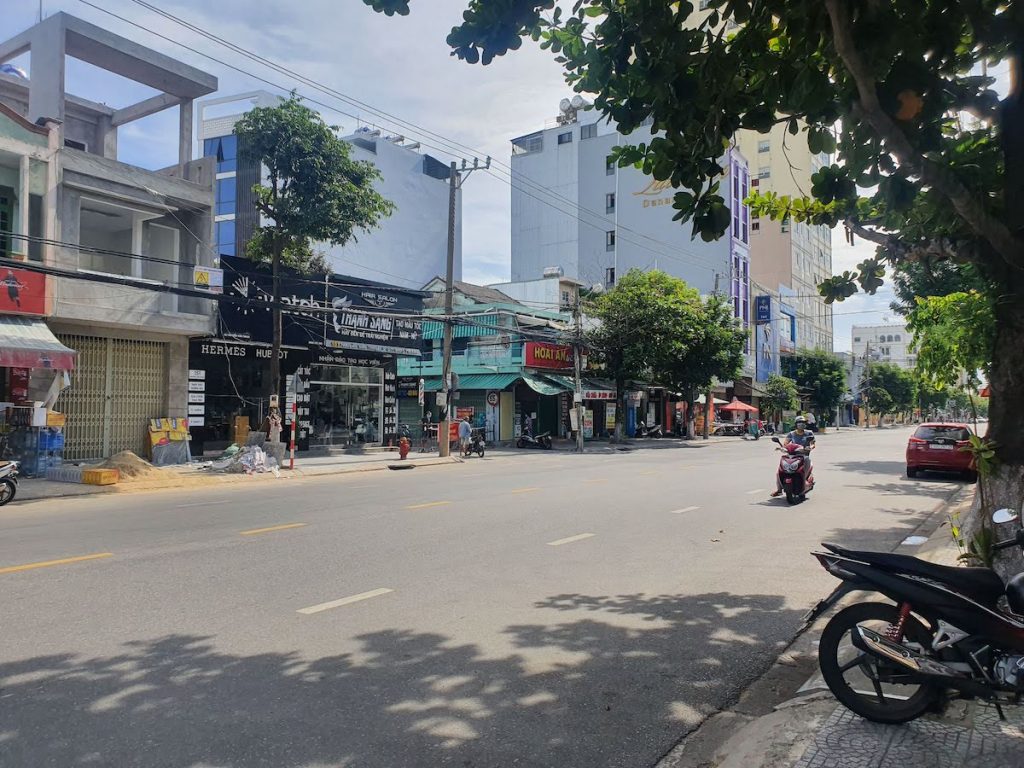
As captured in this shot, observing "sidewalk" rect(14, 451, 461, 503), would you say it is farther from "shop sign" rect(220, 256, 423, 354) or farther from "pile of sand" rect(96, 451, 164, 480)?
"shop sign" rect(220, 256, 423, 354)

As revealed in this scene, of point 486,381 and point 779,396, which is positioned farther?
point 779,396

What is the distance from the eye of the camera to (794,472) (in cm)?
1285

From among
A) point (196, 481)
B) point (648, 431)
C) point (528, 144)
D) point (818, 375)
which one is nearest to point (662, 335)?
point (648, 431)

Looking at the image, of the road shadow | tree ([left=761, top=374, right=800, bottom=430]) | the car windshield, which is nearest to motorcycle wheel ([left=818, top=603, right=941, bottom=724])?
the road shadow

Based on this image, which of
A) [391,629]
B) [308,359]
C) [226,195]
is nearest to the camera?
[391,629]

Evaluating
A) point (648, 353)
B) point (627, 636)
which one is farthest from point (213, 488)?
point (648, 353)

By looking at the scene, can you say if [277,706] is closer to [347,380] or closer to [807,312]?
[347,380]

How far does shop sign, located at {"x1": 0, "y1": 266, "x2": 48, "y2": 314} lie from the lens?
16453 millimetres

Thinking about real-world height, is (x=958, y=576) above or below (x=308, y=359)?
below

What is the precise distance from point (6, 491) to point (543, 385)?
78.8 ft

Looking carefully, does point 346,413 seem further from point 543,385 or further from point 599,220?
point 599,220

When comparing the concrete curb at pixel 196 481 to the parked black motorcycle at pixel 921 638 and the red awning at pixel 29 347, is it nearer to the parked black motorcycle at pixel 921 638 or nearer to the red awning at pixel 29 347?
the red awning at pixel 29 347

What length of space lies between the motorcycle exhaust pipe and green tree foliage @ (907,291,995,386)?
3.73m

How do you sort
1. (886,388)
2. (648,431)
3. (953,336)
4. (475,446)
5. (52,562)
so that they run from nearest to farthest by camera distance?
1. (953,336)
2. (52,562)
3. (475,446)
4. (648,431)
5. (886,388)
